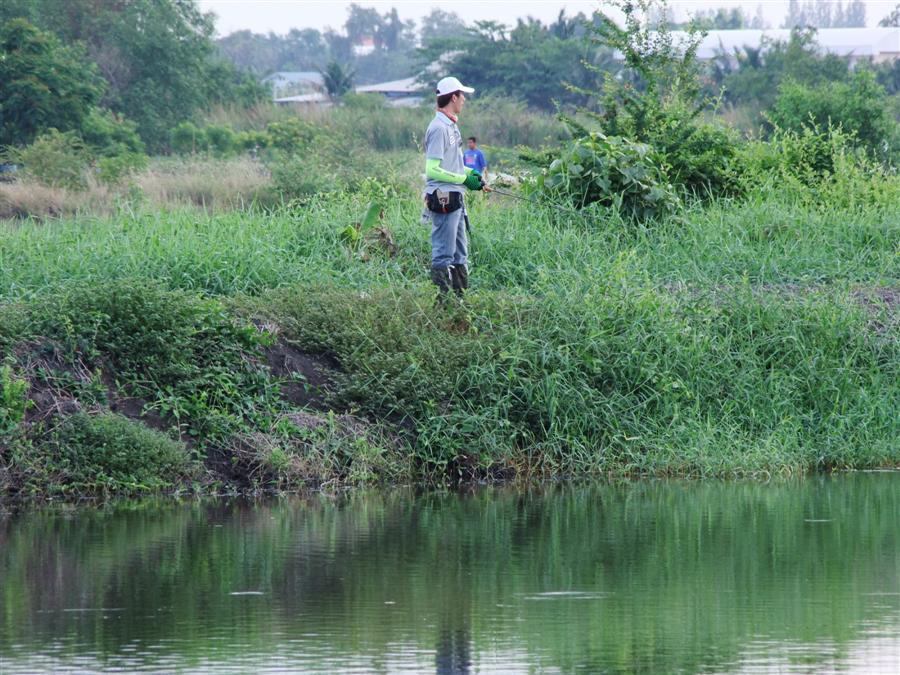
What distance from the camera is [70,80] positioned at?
35469mm

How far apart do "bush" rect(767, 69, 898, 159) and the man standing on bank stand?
11132 mm

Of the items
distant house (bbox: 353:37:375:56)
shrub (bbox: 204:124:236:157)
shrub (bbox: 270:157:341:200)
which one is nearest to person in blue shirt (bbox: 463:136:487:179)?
shrub (bbox: 270:157:341:200)

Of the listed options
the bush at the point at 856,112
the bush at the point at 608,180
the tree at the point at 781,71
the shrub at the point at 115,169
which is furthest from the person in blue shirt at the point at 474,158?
the tree at the point at 781,71

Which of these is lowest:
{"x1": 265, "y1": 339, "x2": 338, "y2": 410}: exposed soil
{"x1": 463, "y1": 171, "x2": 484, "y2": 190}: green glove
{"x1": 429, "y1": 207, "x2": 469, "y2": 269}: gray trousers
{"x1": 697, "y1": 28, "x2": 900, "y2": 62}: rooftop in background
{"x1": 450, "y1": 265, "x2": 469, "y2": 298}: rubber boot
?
{"x1": 265, "y1": 339, "x2": 338, "y2": 410}: exposed soil

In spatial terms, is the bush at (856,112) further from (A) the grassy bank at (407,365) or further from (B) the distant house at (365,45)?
(B) the distant house at (365,45)

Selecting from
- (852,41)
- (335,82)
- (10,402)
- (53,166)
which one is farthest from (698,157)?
(852,41)

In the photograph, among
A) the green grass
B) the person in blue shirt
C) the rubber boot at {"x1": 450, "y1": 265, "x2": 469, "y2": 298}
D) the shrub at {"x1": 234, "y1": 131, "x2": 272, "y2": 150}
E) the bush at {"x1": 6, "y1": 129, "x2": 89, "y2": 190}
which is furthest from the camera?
the shrub at {"x1": 234, "y1": 131, "x2": 272, "y2": 150}

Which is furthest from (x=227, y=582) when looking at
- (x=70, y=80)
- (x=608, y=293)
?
(x=70, y=80)

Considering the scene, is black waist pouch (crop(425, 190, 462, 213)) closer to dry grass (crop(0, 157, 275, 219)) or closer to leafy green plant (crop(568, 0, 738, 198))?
leafy green plant (crop(568, 0, 738, 198))

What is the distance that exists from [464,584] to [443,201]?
5.31 meters

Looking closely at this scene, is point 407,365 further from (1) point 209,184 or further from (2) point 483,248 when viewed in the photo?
(1) point 209,184

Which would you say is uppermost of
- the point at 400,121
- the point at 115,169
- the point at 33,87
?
the point at 33,87

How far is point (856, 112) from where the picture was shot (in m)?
23.0

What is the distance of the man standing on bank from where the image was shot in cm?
1207
